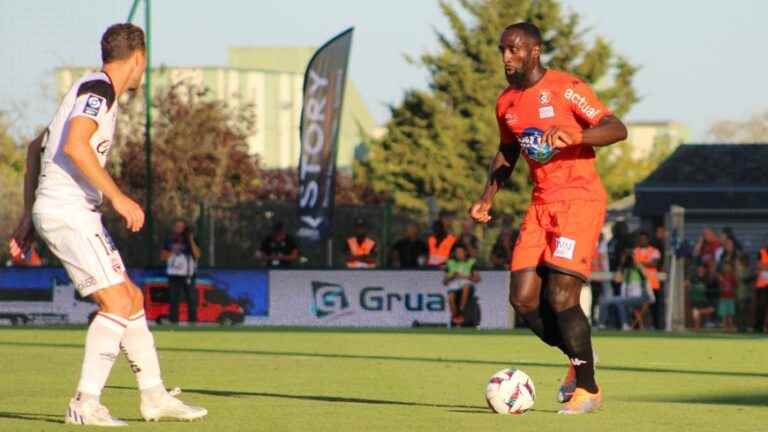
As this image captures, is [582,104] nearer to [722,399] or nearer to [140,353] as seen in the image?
[722,399]

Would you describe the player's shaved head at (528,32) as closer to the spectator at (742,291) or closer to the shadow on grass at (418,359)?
the shadow on grass at (418,359)

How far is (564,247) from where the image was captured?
1020 centimetres

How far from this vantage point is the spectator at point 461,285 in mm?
27109

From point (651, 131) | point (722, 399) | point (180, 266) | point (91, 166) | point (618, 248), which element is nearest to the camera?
point (91, 166)

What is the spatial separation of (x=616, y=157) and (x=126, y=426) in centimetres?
6399

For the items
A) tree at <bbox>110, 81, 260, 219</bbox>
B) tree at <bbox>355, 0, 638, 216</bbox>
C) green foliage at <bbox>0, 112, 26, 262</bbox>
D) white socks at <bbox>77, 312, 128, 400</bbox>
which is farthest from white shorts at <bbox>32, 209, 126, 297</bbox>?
tree at <bbox>355, 0, 638, 216</bbox>

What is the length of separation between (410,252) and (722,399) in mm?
16829

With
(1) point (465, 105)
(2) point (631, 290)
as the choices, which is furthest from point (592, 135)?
(1) point (465, 105)

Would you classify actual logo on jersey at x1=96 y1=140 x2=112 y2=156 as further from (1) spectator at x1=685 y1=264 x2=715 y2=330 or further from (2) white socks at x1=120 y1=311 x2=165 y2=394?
(1) spectator at x1=685 y1=264 x2=715 y2=330

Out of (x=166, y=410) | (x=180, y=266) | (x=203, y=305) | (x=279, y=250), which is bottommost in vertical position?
(x=203, y=305)

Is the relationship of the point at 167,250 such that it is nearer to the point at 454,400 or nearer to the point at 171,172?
the point at 454,400

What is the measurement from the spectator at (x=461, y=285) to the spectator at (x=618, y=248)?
216 cm

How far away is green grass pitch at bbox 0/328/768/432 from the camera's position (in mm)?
9609

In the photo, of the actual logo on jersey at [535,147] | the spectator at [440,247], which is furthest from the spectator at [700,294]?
the actual logo on jersey at [535,147]
